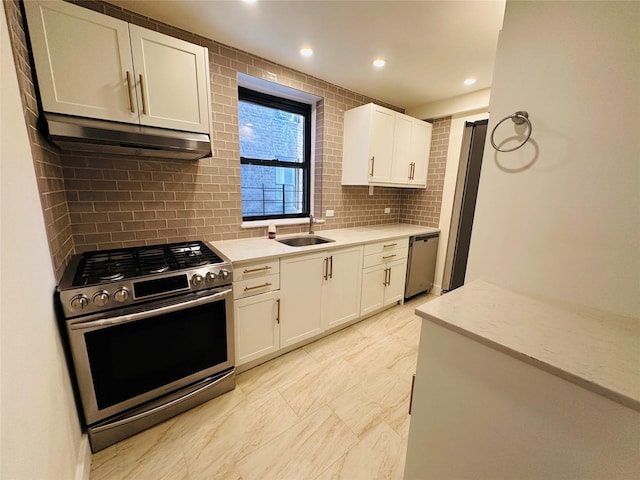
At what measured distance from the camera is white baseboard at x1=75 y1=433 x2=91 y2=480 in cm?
118

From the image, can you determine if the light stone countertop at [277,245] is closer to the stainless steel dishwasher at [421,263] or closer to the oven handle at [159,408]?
the stainless steel dishwasher at [421,263]

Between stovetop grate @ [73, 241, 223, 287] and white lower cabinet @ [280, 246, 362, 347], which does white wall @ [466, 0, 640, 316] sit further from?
stovetop grate @ [73, 241, 223, 287]

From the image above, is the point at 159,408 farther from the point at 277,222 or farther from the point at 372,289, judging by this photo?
the point at 372,289

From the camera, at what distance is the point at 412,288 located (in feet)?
10.5

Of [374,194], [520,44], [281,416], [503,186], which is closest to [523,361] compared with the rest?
[503,186]

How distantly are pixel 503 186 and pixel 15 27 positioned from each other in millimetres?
2223

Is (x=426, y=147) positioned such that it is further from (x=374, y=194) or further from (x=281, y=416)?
(x=281, y=416)

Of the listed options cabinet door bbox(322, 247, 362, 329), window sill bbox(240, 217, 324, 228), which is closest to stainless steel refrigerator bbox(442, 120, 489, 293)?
cabinet door bbox(322, 247, 362, 329)

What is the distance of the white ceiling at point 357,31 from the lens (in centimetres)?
157

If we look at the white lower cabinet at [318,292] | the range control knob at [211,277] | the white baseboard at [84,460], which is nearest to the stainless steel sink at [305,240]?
the white lower cabinet at [318,292]

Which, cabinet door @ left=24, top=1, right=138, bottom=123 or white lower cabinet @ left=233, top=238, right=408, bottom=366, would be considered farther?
white lower cabinet @ left=233, top=238, right=408, bottom=366

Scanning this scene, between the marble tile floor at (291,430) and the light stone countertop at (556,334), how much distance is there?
1047 millimetres

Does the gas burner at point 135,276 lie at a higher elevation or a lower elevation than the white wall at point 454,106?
lower

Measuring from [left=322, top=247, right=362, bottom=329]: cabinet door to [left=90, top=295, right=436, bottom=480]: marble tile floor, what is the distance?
400 mm
